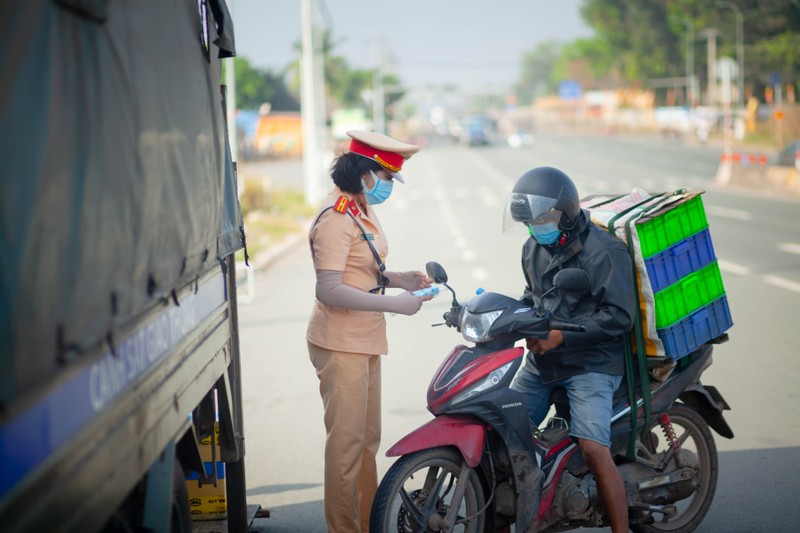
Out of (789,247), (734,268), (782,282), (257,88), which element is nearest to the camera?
(782,282)

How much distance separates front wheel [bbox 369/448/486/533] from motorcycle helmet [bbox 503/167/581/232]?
1.04 m

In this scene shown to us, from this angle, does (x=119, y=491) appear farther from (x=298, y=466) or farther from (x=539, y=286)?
(x=298, y=466)

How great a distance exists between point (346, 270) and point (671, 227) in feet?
4.75

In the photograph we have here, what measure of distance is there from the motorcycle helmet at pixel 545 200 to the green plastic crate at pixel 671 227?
0.33 m

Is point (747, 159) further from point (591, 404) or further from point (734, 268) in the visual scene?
point (591, 404)

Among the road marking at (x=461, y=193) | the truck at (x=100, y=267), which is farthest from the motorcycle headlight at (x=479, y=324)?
the road marking at (x=461, y=193)

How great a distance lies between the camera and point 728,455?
19.7 feet

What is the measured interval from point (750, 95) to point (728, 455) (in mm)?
79447

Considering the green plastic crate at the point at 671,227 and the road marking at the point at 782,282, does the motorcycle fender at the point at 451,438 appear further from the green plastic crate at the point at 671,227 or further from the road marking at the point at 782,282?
the road marking at the point at 782,282

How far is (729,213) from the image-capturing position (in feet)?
71.9

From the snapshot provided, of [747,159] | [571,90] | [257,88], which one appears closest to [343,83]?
[257,88]

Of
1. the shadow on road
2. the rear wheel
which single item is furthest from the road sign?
the rear wheel

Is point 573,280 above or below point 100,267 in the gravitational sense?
below

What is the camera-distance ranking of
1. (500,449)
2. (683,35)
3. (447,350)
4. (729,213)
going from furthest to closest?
1. (683,35)
2. (729,213)
3. (447,350)
4. (500,449)
